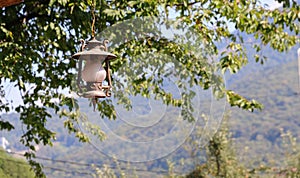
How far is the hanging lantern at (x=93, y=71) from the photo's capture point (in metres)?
2.85

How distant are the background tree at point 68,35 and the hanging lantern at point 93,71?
1981 millimetres

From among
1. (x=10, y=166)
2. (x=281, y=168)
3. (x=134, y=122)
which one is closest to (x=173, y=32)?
(x=134, y=122)

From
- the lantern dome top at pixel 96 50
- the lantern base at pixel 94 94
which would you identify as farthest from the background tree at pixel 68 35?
the lantern base at pixel 94 94

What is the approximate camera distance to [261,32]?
5953 mm

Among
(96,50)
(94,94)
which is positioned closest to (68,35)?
(96,50)

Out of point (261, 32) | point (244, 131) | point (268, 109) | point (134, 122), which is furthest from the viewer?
point (268, 109)

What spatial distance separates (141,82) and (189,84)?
12.3 inches

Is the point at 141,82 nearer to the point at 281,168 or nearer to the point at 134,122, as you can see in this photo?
the point at 134,122

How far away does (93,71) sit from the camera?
286 centimetres

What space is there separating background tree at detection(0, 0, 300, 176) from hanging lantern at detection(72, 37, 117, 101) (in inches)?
78.0

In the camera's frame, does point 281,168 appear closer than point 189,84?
No

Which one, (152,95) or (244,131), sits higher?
(152,95)

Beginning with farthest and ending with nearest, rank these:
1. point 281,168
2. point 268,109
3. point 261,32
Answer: point 268,109 → point 281,168 → point 261,32

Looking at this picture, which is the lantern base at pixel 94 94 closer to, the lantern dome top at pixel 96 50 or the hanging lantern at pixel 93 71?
the hanging lantern at pixel 93 71
